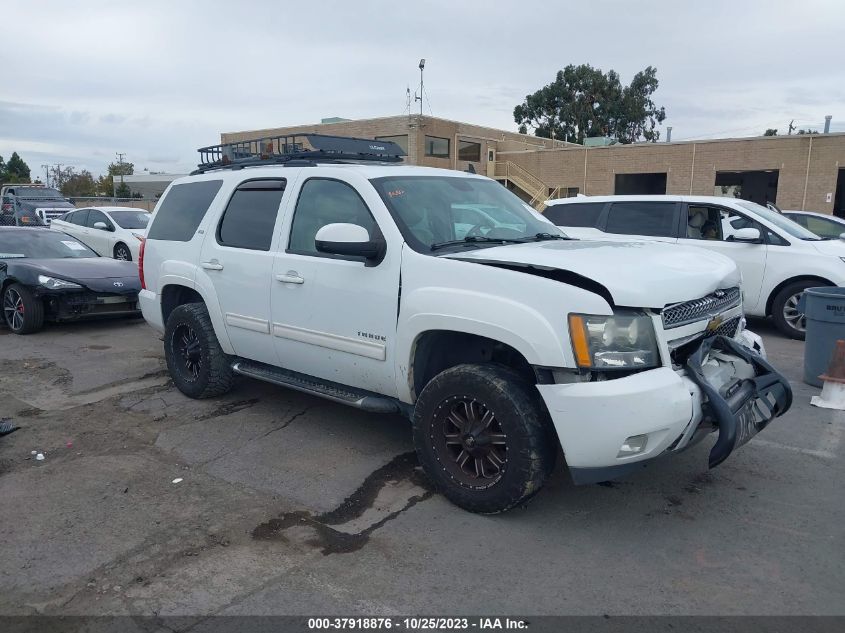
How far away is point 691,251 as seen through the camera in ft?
14.4

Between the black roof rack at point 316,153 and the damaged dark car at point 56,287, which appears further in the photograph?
the damaged dark car at point 56,287

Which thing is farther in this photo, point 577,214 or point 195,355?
point 577,214

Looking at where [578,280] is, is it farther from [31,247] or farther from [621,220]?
[31,247]

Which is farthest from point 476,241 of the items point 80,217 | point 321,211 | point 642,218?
point 80,217

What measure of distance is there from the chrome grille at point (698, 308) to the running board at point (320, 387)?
5.83 feet

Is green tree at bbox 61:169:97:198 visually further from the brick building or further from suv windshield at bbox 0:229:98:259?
suv windshield at bbox 0:229:98:259

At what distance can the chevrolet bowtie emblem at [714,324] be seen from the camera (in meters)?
3.85

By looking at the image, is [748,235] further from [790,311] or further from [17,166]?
[17,166]

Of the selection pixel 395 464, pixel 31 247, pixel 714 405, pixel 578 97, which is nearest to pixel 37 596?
pixel 395 464

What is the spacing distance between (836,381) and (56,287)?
28.6 feet

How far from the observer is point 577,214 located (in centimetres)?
998

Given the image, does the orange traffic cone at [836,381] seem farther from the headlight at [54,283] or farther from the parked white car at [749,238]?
the headlight at [54,283]

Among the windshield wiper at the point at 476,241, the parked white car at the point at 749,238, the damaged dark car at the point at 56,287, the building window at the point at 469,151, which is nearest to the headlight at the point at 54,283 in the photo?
the damaged dark car at the point at 56,287

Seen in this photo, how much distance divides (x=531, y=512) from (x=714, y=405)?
1.18m
